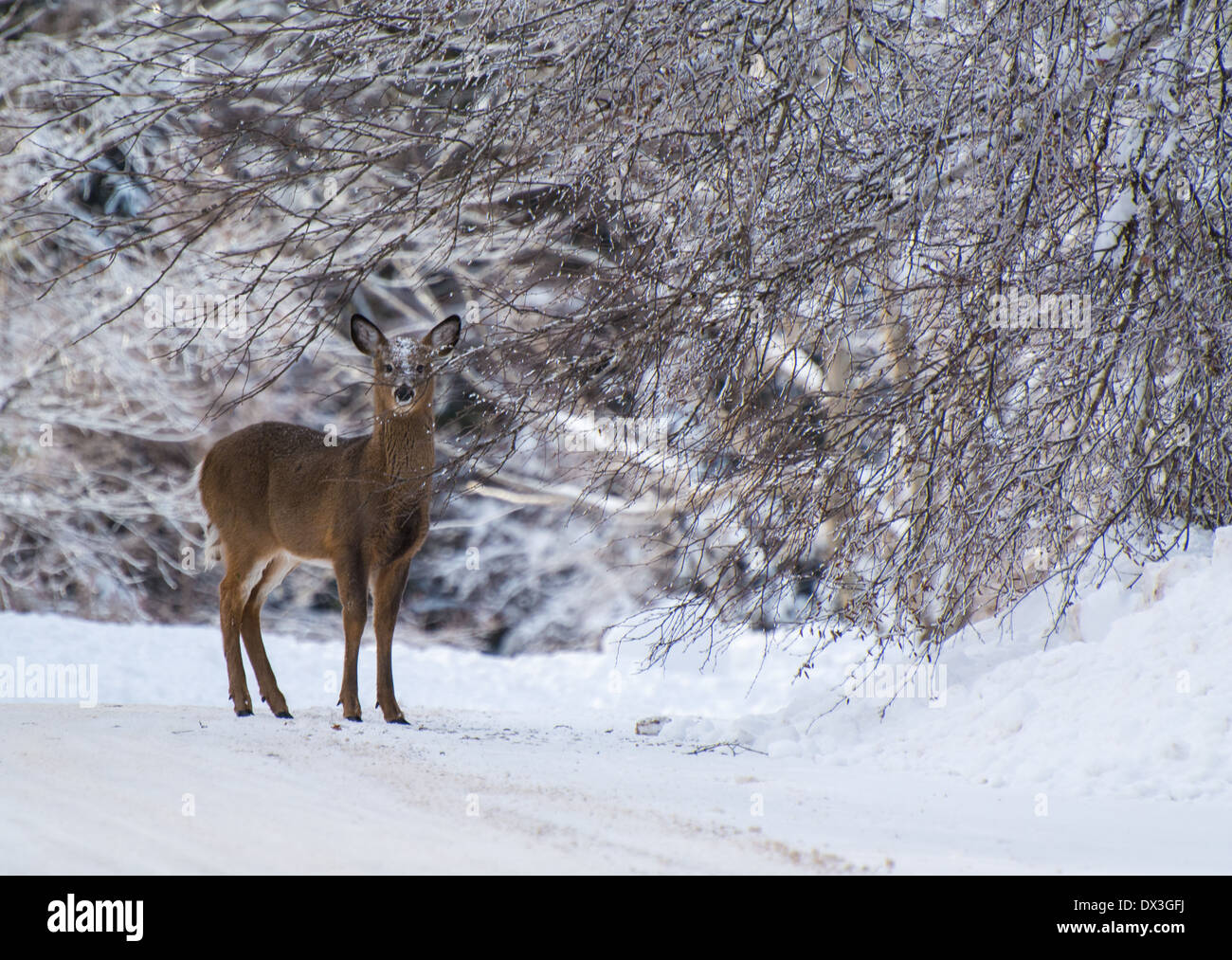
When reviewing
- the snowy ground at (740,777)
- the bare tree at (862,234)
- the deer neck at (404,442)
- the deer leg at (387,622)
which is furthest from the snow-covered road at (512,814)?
the deer neck at (404,442)

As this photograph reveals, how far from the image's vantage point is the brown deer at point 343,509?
25.7 ft

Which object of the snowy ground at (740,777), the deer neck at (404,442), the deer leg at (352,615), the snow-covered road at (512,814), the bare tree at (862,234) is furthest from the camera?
the deer neck at (404,442)

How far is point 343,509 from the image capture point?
7.88 metres

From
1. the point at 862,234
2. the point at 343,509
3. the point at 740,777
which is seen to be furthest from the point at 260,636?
the point at 862,234

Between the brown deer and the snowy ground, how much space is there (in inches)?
20.1

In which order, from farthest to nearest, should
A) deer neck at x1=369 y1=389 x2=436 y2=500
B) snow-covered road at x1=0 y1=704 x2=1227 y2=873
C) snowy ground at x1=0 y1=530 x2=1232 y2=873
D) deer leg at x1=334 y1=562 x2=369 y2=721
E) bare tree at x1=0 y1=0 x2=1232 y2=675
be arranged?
deer neck at x1=369 y1=389 x2=436 y2=500 < deer leg at x1=334 y1=562 x2=369 y2=721 < bare tree at x1=0 y1=0 x2=1232 y2=675 < snowy ground at x1=0 y1=530 x2=1232 y2=873 < snow-covered road at x1=0 y1=704 x2=1227 y2=873

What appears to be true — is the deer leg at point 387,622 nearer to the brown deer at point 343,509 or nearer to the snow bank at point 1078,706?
the brown deer at point 343,509

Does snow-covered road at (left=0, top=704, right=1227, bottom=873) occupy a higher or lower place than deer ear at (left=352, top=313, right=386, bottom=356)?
lower

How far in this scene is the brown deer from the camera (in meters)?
7.83

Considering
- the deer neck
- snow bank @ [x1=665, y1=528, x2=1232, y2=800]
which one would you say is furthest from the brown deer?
snow bank @ [x1=665, y1=528, x2=1232, y2=800]

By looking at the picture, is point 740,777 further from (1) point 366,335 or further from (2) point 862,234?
(1) point 366,335

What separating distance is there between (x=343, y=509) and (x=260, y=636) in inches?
43.1

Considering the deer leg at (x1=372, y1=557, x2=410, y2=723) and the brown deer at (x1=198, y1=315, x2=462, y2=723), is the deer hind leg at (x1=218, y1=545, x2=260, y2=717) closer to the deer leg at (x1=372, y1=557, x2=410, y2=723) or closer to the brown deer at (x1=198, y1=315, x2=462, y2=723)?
the brown deer at (x1=198, y1=315, x2=462, y2=723)

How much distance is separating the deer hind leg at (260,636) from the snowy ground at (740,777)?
0.12 meters
